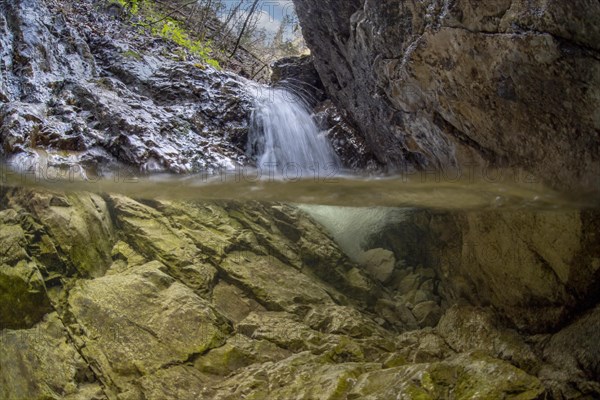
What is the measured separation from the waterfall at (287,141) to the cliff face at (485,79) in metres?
1.34


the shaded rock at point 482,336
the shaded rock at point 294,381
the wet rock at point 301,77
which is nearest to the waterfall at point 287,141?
the wet rock at point 301,77

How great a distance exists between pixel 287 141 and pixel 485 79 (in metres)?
3.96

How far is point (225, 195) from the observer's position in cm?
621

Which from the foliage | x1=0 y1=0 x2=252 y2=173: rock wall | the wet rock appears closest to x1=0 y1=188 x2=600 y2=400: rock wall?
x1=0 y1=0 x2=252 y2=173: rock wall

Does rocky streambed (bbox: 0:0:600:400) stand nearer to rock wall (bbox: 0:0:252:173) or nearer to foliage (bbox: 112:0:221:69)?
rock wall (bbox: 0:0:252:173)

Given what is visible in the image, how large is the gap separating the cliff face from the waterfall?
1.34 m

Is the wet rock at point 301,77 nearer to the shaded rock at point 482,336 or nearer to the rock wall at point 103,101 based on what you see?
the rock wall at point 103,101

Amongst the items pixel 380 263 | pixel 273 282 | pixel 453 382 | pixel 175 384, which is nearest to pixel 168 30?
pixel 273 282

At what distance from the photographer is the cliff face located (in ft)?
11.3

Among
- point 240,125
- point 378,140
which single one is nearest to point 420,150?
point 378,140

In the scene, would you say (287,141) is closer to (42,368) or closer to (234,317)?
(234,317)

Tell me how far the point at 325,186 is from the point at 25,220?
367cm

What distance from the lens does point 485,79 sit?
4.14 meters

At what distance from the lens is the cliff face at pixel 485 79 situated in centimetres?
343
